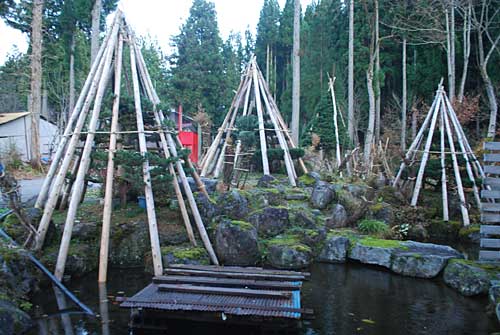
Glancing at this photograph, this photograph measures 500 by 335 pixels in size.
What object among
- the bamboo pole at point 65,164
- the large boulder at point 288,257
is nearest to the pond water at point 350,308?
the large boulder at point 288,257

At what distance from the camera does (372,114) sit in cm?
1561

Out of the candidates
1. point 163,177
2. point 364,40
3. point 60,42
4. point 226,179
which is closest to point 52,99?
point 60,42

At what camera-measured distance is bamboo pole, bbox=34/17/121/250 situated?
6.04 meters

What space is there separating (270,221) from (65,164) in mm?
3851

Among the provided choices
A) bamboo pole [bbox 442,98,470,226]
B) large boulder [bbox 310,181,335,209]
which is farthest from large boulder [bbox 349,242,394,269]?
bamboo pole [bbox 442,98,470,226]

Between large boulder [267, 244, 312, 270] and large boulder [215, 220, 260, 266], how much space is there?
1.00ft

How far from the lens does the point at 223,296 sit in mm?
4609

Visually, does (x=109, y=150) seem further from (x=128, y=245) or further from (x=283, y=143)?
(x=283, y=143)

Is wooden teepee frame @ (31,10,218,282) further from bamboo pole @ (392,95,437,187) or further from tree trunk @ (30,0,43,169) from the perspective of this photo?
tree trunk @ (30,0,43,169)

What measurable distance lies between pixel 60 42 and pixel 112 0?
11.9 ft

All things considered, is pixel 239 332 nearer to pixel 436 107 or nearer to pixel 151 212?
pixel 151 212

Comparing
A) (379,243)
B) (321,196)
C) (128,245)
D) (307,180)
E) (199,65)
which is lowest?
(379,243)

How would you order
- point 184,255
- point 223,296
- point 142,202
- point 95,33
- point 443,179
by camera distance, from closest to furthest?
1. point 223,296
2. point 184,255
3. point 142,202
4. point 443,179
5. point 95,33

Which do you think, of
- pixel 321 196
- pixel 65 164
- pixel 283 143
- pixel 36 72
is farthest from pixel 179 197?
pixel 36 72
